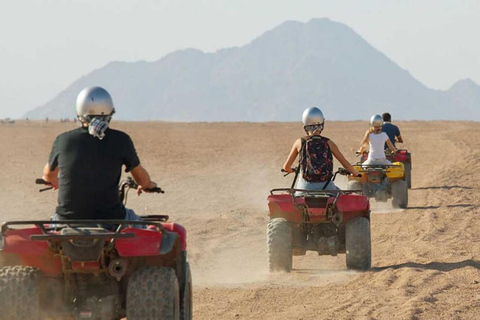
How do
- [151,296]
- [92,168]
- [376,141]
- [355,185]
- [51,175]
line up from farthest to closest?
[355,185] < [376,141] < [51,175] < [92,168] < [151,296]

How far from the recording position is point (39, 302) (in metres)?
6.99

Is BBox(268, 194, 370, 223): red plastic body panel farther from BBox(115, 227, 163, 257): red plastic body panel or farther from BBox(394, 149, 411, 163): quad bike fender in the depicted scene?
BBox(394, 149, 411, 163): quad bike fender

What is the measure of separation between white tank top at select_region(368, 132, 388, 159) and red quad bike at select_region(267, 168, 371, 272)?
6.92 meters

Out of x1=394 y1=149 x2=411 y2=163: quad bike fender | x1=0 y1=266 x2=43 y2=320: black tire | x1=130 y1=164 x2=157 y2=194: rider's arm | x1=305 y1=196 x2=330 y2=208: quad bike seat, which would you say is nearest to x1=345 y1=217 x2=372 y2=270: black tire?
x1=305 y1=196 x2=330 y2=208: quad bike seat

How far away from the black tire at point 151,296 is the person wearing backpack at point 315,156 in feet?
17.7

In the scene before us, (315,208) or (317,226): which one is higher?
(315,208)

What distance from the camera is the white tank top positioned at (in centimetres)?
1861

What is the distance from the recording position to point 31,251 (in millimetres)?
6941

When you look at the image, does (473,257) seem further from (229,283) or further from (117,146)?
(117,146)

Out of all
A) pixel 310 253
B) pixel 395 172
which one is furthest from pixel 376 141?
pixel 310 253

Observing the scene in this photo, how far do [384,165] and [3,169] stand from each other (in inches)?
569

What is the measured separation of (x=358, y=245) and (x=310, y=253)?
2.39m

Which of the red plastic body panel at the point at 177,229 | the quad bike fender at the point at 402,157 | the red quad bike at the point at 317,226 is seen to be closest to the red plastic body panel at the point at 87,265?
the red plastic body panel at the point at 177,229

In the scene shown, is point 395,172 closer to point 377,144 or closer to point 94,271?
point 377,144
